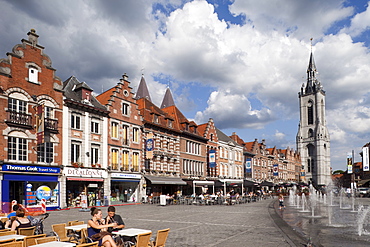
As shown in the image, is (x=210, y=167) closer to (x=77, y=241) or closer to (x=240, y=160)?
(x=240, y=160)

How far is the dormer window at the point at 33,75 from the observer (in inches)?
1071

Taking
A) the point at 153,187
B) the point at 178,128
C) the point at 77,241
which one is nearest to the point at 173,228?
the point at 77,241

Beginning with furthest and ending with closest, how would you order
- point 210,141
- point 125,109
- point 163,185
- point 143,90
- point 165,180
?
point 143,90
point 210,141
point 163,185
point 165,180
point 125,109

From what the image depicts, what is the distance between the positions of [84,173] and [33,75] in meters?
9.60

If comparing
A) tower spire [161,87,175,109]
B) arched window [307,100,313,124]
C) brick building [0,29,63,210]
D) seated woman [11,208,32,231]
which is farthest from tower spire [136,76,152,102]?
arched window [307,100,313,124]

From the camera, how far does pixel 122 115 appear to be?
35.8 meters

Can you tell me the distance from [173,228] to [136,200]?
2221cm

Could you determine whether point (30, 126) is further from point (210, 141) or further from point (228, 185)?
point (210, 141)

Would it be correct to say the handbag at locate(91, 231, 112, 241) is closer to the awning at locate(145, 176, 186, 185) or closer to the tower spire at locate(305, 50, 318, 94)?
the awning at locate(145, 176, 186, 185)

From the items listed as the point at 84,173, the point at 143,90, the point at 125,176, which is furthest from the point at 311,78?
the point at 84,173

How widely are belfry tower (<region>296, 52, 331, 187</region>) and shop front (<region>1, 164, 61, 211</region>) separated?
109m

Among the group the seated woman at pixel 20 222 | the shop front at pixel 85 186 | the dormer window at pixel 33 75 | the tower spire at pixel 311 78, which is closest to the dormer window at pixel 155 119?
the shop front at pixel 85 186

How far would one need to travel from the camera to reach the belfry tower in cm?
12099

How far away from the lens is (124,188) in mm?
36188
